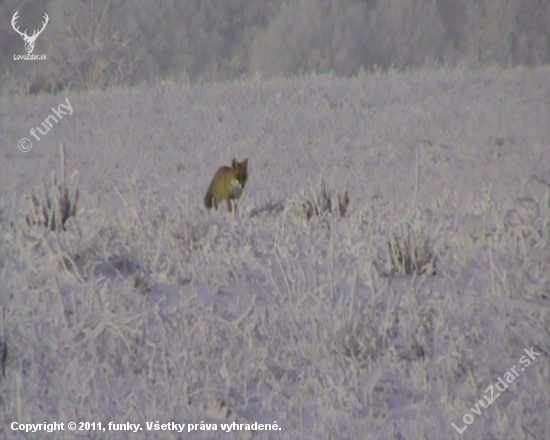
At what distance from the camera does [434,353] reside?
3.87m

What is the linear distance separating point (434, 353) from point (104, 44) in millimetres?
31718

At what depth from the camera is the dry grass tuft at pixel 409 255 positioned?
478cm

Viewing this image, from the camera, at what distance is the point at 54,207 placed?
5.58 meters

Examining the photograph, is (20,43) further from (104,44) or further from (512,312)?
(512,312)

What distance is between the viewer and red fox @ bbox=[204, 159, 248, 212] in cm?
763

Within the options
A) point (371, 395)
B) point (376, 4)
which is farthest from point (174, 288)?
point (376, 4)

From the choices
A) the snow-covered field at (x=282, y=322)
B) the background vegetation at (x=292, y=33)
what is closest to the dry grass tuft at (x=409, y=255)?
the snow-covered field at (x=282, y=322)

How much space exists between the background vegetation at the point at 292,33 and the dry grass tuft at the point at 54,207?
122 feet

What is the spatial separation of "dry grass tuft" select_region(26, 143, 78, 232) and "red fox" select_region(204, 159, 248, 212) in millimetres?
1942

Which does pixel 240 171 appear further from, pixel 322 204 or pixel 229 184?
pixel 322 204

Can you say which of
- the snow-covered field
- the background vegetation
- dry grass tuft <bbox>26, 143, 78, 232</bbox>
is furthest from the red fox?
the background vegetation

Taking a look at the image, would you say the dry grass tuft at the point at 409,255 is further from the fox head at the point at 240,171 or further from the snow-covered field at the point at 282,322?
the fox head at the point at 240,171

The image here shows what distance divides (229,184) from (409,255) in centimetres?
316

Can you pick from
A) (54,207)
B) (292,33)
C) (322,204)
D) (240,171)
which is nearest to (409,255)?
(322,204)
